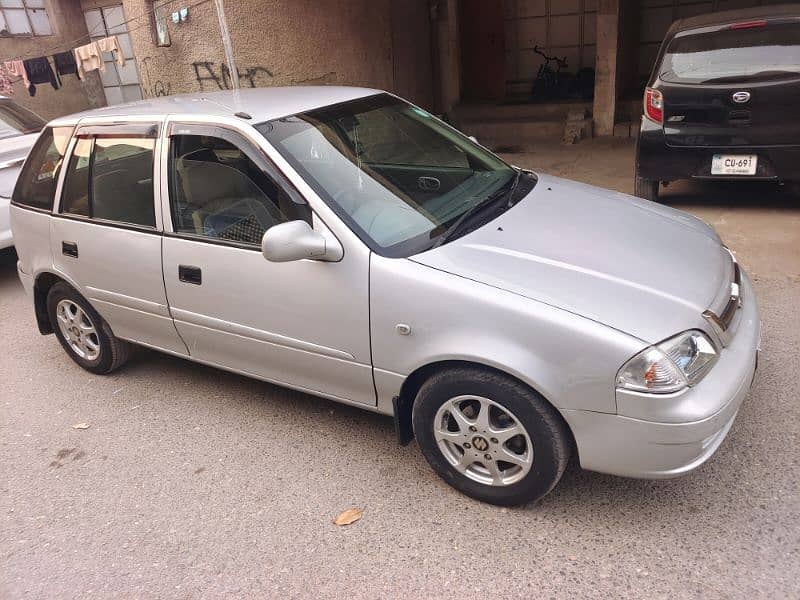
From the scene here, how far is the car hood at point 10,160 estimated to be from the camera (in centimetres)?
616

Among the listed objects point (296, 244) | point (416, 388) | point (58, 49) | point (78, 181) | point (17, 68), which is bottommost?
point (416, 388)

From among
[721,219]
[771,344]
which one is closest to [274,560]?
[771,344]

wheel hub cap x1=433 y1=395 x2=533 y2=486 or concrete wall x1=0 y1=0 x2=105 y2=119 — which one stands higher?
concrete wall x1=0 y1=0 x2=105 y2=119

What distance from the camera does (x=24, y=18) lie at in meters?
11.5

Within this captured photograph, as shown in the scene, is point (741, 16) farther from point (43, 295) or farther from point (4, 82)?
point (4, 82)

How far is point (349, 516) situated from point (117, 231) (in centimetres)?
204

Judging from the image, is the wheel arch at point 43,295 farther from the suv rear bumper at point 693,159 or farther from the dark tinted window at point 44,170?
the suv rear bumper at point 693,159

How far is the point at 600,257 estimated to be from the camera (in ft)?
8.86

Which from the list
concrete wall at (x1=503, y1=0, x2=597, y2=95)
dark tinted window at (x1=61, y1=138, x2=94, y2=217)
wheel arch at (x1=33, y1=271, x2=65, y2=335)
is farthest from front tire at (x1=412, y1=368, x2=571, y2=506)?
concrete wall at (x1=503, y1=0, x2=597, y2=95)

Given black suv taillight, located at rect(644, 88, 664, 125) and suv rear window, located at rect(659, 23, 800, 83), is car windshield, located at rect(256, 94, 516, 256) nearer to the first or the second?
black suv taillight, located at rect(644, 88, 664, 125)

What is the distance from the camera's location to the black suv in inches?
206

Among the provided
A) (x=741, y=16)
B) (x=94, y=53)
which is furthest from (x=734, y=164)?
(x=94, y=53)

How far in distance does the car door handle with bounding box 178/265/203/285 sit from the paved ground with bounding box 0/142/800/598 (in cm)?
85

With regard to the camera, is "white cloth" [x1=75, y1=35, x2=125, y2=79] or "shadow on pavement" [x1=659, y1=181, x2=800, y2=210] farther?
"white cloth" [x1=75, y1=35, x2=125, y2=79]
